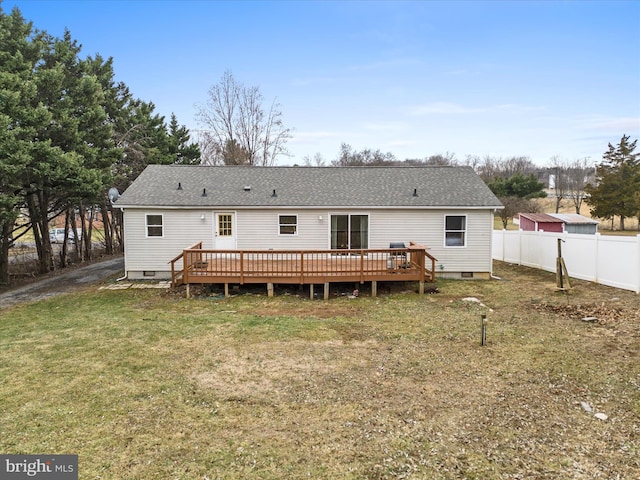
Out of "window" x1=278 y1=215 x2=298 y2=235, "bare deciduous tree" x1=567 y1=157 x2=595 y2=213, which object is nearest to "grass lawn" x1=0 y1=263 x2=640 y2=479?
"window" x1=278 y1=215 x2=298 y2=235

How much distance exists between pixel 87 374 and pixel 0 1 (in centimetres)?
1596

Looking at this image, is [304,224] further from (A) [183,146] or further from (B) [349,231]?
(A) [183,146]

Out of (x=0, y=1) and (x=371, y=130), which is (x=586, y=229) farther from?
(x=0, y=1)

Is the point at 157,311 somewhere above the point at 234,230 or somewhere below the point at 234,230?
below

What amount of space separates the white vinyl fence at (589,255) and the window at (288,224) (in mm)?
9061

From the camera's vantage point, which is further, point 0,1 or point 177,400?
point 0,1

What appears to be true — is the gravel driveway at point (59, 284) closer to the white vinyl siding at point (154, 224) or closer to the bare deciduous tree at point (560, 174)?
the white vinyl siding at point (154, 224)

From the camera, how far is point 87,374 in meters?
5.42

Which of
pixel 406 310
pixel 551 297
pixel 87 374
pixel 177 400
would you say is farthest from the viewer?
pixel 551 297

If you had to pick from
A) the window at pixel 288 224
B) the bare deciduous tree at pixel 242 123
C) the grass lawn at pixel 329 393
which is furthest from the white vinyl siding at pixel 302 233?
the bare deciduous tree at pixel 242 123

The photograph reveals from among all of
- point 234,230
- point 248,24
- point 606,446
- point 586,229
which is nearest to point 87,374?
point 606,446

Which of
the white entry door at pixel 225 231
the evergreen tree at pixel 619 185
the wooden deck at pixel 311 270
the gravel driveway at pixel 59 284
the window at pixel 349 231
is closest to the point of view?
the wooden deck at pixel 311 270

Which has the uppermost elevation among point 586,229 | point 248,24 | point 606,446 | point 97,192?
point 248,24

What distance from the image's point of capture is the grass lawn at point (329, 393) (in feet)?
11.4
